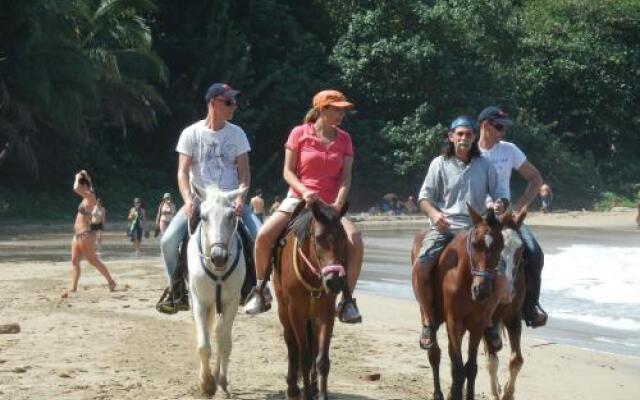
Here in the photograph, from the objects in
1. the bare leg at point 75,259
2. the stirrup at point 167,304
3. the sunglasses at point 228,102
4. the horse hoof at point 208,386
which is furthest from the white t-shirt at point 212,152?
the bare leg at point 75,259

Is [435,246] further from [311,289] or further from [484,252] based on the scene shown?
[311,289]

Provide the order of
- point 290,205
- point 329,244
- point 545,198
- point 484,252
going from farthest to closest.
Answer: point 545,198, point 290,205, point 484,252, point 329,244

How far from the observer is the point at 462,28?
50.9 meters

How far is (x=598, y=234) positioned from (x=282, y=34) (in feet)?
53.9

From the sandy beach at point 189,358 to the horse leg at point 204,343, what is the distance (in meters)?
0.16

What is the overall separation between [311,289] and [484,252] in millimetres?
1405

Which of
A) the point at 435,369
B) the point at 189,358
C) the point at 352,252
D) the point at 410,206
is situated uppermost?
the point at 352,252

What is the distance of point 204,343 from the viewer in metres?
10.5

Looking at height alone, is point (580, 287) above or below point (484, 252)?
below

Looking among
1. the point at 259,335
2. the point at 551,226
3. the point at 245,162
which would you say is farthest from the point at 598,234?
the point at 245,162

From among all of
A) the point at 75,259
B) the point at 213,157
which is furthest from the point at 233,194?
the point at 75,259

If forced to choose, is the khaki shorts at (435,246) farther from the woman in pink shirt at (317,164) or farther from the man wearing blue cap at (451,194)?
the woman in pink shirt at (317,164)

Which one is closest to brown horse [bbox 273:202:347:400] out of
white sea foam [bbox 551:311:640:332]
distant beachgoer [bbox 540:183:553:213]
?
white sea foam [bbox 551:311:640:332]

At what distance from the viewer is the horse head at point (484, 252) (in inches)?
364
